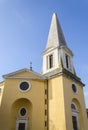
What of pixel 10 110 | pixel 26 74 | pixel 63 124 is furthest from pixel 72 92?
pixel 10 110

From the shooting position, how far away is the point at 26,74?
1997 centimetres

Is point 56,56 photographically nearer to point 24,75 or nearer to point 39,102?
point 24,75

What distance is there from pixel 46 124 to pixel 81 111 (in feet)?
16.8

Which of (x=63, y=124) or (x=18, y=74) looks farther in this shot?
(x=18, y=74)

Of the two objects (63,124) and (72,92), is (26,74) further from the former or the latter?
(63,124)

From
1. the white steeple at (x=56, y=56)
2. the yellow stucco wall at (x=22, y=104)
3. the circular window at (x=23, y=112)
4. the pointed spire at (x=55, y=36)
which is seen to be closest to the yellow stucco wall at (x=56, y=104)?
the yellow stucco wall at (x=22, y=104)

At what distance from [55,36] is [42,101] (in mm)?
12128

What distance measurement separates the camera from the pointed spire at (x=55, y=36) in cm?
2472

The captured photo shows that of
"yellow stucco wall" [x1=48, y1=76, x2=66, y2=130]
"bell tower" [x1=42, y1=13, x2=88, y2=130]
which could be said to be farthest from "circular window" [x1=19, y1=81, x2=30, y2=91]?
"yellow stucco wall" [x1=48, y1=76, x2=66, y2=130]

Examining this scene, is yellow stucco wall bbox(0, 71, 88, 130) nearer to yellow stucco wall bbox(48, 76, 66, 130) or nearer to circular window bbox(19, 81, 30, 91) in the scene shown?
yellow stucco wall bbox(48, 76, 66, 130)

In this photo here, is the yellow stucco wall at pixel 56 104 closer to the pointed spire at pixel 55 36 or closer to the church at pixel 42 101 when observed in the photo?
the church at pixel 42 101

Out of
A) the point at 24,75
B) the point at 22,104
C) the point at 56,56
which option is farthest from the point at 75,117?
the point at 56,56

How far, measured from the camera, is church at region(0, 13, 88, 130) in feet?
54.5

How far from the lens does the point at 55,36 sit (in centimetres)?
2606
